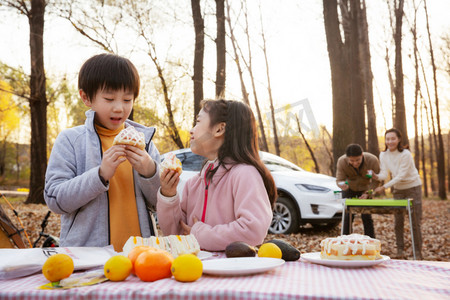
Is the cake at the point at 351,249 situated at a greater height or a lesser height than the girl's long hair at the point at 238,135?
lesser

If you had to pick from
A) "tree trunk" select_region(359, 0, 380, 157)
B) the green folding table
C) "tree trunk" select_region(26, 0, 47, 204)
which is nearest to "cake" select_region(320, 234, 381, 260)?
the green folding table

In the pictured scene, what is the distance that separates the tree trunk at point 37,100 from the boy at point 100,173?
1425cm

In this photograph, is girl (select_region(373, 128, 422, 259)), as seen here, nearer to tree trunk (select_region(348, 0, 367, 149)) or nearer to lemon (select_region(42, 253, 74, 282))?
tree trunk (select_region(348, 0, 367, 149))

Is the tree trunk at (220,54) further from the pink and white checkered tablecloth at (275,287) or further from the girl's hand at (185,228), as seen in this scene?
the pink and white checkered tablecloth at (275,287)

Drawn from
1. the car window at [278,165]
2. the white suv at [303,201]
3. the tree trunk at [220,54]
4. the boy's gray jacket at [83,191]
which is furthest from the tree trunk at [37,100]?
the boy's gray jacket at [83,191]

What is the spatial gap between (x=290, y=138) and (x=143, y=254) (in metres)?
36.1

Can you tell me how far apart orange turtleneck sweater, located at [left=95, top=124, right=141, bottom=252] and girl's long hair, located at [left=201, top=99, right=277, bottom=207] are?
0.51 meters

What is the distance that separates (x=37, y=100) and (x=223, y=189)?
14.8 m

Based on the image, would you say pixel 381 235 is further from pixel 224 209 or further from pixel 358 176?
pixel 224 209

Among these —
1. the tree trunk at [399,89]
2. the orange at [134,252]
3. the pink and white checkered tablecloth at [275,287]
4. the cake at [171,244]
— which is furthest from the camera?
the tree trunk at [399,89]

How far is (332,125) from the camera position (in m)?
12.4

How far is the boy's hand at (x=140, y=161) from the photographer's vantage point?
2.03m

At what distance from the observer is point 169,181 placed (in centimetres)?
204

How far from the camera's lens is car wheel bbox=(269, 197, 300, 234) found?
352 inches
